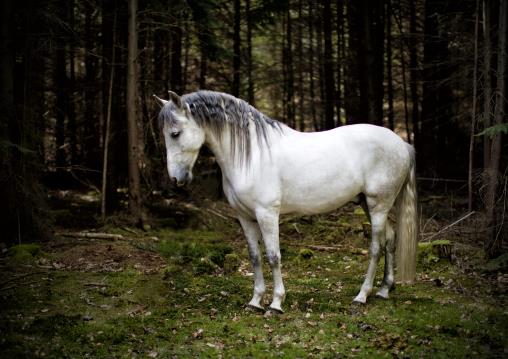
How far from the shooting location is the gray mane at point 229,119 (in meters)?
6.16

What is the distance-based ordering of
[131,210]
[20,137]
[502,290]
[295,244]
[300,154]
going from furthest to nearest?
[131,210] < [295,244] < [20,137] < [502,290] < [300,154]

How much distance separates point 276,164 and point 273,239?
37.3 inches

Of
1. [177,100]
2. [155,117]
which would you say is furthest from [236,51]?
[177,100]

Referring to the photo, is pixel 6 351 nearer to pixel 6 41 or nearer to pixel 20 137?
pixel 20 137

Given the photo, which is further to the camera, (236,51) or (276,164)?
(236,51)

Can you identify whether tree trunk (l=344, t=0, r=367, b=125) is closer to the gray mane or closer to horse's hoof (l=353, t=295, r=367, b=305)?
the gray mane

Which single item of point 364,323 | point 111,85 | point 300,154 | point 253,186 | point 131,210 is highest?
point 111,85

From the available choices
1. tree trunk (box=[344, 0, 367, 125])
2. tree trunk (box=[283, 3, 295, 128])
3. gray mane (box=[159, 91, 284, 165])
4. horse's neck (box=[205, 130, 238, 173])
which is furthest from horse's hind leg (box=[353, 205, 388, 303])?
tree trunk (box=[283, 3, 295, 128])

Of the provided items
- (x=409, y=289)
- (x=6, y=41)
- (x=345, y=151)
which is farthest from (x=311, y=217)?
(x=6, y=41)

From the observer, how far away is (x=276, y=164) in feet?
20.4

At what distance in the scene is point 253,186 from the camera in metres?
6.09

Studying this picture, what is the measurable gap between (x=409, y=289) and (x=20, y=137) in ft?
24.8

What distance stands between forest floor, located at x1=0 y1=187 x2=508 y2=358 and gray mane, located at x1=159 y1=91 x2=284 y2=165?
2.17 meters

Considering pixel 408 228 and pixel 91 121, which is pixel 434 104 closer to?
pixel 408 228
